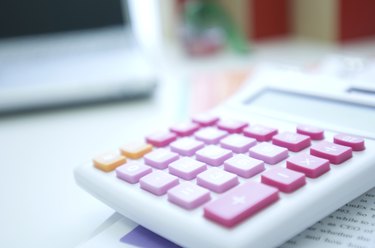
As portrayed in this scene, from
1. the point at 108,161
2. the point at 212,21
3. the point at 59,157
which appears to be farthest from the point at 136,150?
the point at 212,21

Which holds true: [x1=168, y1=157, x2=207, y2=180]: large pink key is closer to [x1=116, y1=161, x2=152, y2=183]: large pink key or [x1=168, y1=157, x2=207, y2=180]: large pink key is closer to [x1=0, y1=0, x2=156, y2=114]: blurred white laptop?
[x1=116, y1=161, x2=152, y2=183]: large pink key

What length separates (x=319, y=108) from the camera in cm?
35

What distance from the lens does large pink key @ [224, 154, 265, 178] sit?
0.27 m

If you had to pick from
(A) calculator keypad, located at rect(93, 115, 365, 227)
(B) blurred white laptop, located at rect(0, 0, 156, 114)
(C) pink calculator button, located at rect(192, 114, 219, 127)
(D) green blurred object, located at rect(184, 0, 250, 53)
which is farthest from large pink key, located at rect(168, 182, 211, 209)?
(D) green blurred object, located at rect(184, 0, 250, 53)

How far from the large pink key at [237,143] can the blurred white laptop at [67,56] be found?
0.23 meters

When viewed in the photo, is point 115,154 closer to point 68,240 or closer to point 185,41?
point 68,240

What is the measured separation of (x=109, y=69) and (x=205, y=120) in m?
0.25

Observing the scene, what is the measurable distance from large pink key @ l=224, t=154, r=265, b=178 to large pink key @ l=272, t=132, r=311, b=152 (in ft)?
0.10

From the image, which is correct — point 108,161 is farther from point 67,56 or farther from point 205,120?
point 67,56

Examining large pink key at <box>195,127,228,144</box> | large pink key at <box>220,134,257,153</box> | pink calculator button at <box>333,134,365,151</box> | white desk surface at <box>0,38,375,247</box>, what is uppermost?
A: pink calculator button at <box>333,134,365,151</box>

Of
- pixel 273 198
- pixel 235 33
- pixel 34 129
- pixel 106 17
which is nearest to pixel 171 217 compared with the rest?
pixel 273 198

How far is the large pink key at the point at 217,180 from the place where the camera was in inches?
9.9

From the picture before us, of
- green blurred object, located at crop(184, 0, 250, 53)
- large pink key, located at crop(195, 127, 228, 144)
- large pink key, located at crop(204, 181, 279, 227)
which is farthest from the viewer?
green blurred object, located at crop(184, 0, 250, 53)

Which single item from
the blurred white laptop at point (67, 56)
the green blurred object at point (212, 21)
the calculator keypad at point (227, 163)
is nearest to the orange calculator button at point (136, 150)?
the calculator keypad at point (227, 163)
